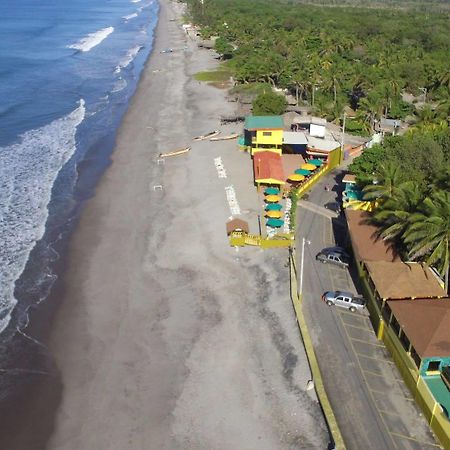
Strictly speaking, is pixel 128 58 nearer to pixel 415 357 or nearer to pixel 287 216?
pixel 287 216

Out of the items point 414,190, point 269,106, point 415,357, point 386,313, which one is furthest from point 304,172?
point 415,357

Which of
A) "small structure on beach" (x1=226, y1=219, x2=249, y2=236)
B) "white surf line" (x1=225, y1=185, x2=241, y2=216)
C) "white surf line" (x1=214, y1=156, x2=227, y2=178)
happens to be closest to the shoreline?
"white surf line" (x1=225, y1=185, x2=241, y2=216)

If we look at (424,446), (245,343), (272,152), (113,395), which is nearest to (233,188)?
(272,152)

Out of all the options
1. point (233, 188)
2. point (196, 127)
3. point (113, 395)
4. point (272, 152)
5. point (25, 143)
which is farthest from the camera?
point (196, 127)

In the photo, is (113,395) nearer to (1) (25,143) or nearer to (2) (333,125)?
(1) (25,143)

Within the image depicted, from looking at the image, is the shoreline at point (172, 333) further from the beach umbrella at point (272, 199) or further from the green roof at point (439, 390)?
the green roof at point (439, 390)

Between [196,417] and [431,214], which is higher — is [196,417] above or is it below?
below

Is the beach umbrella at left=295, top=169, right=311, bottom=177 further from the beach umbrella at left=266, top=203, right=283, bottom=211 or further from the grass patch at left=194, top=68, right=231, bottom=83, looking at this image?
the grass patch at left=194, top=68, right=231, bottom=83
